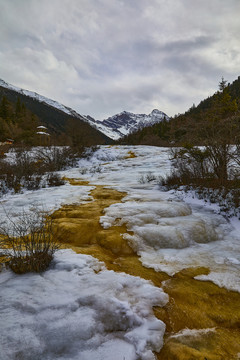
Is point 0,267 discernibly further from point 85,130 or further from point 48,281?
point 85,130

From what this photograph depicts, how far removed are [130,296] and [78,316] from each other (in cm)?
56

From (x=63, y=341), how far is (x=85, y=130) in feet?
71.0

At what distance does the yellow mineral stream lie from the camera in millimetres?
1401

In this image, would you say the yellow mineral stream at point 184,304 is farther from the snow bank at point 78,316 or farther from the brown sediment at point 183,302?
the snow bank at point 78,316

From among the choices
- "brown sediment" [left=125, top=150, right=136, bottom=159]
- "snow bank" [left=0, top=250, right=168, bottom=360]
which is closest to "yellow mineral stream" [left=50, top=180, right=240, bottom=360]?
"snow bank" [left=0, top=250, right=168, bottom=360]

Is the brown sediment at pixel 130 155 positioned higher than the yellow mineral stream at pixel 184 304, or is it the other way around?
the brown sediment at pixel 130 155

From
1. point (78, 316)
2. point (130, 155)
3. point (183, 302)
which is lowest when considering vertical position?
point (183, 302)

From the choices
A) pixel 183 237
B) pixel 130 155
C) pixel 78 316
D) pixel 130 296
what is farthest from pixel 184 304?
pixel 130 155

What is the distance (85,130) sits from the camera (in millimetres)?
21406

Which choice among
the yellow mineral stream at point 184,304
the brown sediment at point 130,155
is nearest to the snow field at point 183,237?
the yellow mineral stream at point 184,304

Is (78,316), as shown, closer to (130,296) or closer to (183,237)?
(130,296)

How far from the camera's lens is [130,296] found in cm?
185

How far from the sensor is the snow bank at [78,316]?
1300 mm

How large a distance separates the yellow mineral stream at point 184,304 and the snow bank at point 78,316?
137mm
